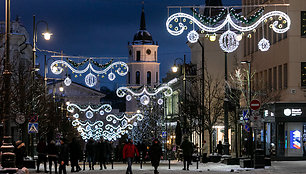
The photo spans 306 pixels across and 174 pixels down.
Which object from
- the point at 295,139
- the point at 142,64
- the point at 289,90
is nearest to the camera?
the point at 289,90

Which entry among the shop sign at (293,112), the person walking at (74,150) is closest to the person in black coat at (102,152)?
the person walking at (74,150)

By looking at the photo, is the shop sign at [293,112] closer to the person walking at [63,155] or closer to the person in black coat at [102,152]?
the person in black coat at [102,152]

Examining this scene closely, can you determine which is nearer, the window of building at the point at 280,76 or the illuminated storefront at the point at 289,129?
the illuminated storefront at the point at 289,129

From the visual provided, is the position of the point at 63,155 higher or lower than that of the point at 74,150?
lower

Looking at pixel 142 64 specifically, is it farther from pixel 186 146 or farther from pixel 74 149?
pixel 74 149

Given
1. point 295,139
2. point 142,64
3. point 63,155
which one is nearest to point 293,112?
point 295,139

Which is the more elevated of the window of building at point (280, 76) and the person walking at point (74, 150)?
the window of building at point (280, 76)

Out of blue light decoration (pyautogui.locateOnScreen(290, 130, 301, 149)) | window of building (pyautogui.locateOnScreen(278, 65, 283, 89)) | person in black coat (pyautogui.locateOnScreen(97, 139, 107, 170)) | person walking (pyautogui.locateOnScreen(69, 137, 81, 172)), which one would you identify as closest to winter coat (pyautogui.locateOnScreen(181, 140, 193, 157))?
person walking (pyautogui.locateOnScreen(69, 137, 81, 172))

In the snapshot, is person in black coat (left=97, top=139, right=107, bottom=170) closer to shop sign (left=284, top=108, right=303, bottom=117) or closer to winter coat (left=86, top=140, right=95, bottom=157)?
winter coat (left=86, top=140, right=95, bottom=157)

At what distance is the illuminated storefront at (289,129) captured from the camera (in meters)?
48.9

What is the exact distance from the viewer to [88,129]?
369 ft

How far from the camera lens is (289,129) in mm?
49469

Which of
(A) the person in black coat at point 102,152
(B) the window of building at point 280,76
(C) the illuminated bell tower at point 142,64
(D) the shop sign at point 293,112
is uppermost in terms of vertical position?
(C) the illuminated bell tower at point 142,64

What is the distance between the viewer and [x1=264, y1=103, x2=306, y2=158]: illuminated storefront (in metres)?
48.9
